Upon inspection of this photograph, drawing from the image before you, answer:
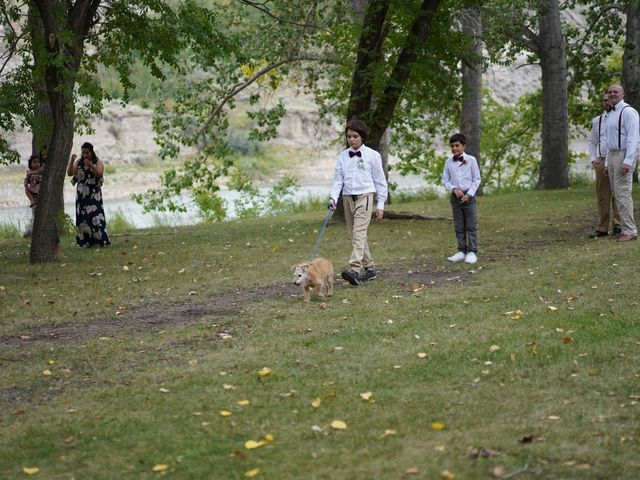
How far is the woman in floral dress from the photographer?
15156mm

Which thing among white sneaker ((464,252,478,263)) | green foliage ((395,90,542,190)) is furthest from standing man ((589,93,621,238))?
green foliage ((395,90,542,190))

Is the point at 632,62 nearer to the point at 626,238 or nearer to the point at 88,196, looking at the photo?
the point at 626,238

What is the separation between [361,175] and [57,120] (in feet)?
17.6

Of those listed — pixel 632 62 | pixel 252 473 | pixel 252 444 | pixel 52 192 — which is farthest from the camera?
pixel 632 62

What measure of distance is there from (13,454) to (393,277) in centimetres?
672

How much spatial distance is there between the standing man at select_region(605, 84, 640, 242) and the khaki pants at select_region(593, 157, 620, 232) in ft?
1.37

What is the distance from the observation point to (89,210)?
51.4 feet

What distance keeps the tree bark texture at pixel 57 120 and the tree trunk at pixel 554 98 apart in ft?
49.8

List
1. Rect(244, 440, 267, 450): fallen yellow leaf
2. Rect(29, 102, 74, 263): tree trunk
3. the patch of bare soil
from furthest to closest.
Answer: Rect(29, 102, 74, 263): tree trunk < the patch of bare soil < Rect(244, 440, 267, 450): fallen yellow leaf

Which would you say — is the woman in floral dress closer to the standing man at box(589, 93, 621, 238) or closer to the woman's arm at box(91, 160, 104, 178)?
the woman's arm at box(91, 160, 104, 178)

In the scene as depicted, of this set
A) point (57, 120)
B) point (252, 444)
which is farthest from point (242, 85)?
point (252, 444)

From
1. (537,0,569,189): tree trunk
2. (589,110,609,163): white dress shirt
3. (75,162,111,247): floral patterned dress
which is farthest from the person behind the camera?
(537,0,569,189): tree trunk

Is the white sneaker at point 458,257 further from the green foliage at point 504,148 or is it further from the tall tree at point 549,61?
the green foliage at point 504,148

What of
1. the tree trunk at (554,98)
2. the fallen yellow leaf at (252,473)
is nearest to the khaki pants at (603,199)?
the fallen yellow leaf at (252,473)
